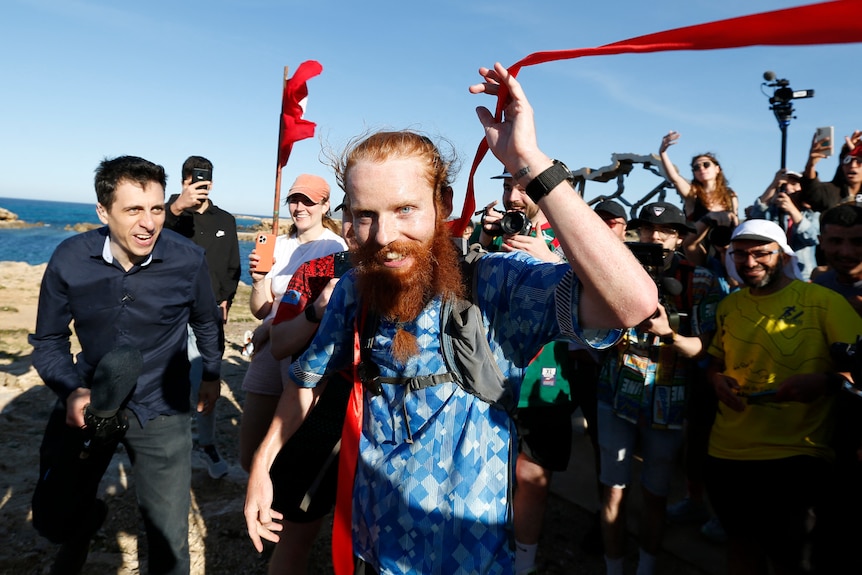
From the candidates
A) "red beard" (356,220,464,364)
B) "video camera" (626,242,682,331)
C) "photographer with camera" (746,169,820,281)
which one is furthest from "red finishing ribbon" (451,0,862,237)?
"photographer with camera" (746,169,820,281)

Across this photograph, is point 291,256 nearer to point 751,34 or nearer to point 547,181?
point 547,181

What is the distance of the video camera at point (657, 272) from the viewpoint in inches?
93.0

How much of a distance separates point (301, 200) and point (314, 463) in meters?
1.73

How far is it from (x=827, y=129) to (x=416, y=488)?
167 inches

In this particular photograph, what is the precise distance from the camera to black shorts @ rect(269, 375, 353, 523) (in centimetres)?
246

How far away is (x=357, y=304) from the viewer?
5.90ft

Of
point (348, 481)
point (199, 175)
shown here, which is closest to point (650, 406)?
point (348, 481)

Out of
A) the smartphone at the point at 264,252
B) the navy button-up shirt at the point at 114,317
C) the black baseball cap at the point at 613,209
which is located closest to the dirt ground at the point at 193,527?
the navy button-up shirt at the point at 114,317

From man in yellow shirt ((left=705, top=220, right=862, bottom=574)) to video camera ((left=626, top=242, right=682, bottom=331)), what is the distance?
1.18ft

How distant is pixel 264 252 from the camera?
3350mm

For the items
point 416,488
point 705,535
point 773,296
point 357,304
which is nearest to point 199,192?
point 357,304

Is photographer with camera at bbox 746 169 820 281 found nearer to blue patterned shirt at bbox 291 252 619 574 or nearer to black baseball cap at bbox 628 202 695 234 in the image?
black baseball cap at bbox 628 202 695 234

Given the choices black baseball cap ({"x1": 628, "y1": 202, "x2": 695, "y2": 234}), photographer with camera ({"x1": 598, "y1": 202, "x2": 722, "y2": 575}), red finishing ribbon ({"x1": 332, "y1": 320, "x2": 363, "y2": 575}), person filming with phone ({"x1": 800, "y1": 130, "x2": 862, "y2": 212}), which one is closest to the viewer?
red finishing ribbon ({"x1": 332, "y1": 320, "x2": 363, "y2": 575})

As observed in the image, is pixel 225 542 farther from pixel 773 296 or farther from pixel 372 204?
pixel 773 296
